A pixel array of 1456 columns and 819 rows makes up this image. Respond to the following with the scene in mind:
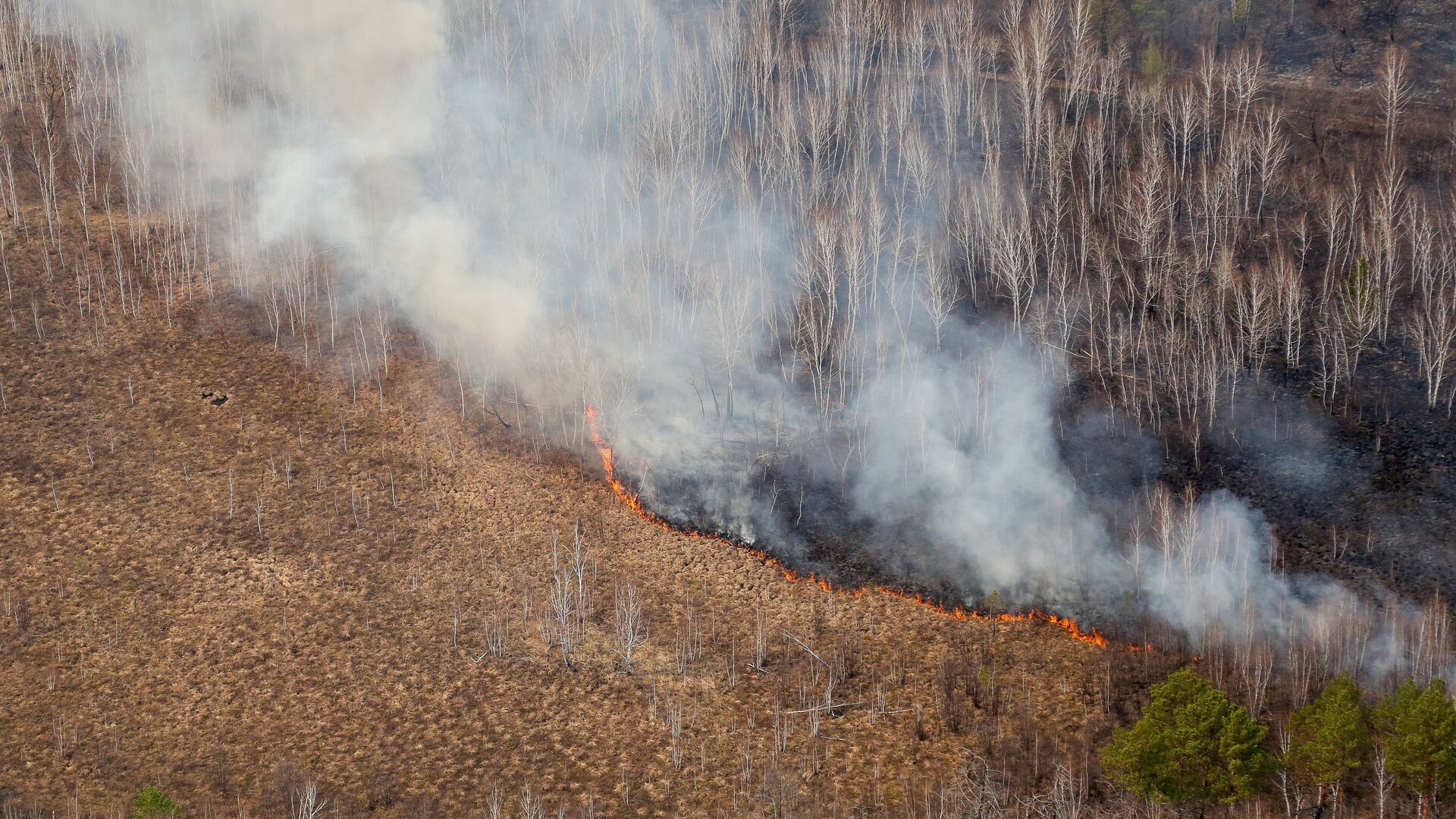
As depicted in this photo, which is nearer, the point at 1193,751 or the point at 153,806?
the point at 153,806

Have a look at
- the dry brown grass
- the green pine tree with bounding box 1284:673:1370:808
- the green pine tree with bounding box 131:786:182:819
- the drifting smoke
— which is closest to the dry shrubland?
the dry brown grass

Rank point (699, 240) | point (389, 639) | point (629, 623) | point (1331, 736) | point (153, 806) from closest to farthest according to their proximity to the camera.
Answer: point (153, 806), point (1331, 736), point (629, 623), point (389, 639), point (699, 240)

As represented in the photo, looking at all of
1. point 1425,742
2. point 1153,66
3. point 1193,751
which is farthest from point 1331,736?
point 1153,66

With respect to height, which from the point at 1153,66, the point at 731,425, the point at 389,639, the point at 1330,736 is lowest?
the point at 389,639

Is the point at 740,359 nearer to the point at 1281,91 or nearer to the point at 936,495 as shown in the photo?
the point at 936,495

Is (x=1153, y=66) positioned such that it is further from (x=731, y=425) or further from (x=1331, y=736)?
(x=1331, y=736)

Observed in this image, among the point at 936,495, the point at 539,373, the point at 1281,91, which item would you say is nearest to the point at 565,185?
the point at 539,373
